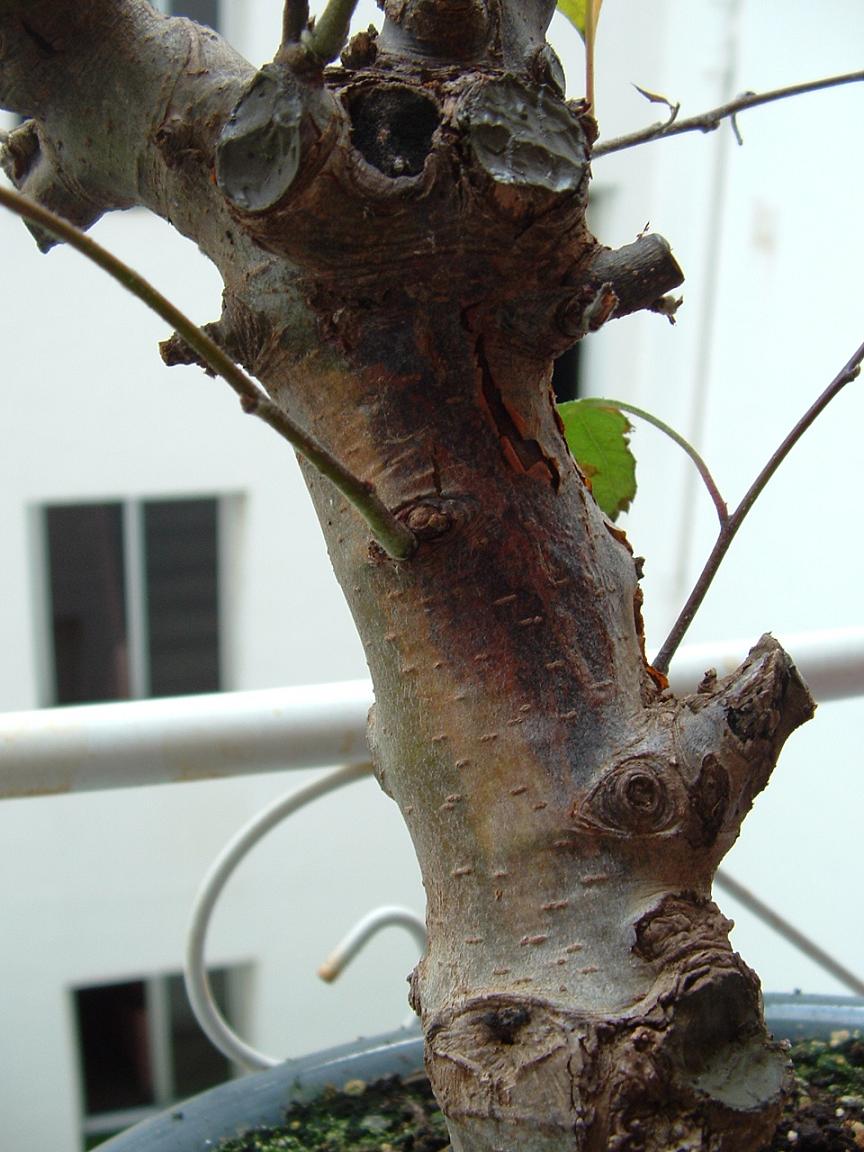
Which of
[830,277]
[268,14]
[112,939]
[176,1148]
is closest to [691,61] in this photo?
[830,277]

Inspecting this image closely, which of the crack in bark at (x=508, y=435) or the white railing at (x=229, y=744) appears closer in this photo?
the crack in bark at (x=508, y=435)

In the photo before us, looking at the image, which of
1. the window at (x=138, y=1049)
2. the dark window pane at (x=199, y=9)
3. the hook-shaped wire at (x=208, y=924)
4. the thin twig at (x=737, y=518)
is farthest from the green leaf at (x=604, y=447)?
the window at (x=138, y=1049)

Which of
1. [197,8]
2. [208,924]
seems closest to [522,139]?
[208,924]

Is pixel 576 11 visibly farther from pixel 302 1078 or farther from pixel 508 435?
pixel 302 1078

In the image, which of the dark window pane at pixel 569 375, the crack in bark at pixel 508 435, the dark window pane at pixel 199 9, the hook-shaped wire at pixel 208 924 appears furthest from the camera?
the dark window pane at pixel 569 375

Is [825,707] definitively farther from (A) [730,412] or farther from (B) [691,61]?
(B) [691,61]

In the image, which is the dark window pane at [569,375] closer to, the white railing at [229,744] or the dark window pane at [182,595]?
the dark window pane at [182,595]

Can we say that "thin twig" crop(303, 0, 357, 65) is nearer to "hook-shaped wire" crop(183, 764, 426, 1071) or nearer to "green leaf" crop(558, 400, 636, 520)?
"green leaf" crop(558, 400, 636, 520)
